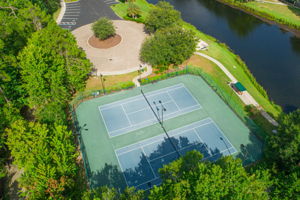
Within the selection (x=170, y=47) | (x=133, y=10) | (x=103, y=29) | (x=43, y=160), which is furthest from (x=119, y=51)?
(x=43, y=160)

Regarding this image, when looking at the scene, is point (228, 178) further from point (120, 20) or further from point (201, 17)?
point (201, 17)

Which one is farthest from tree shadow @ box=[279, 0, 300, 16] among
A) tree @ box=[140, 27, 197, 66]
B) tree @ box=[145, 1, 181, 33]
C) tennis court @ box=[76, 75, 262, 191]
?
tennis court @ box=[76, 75, 262, 191]

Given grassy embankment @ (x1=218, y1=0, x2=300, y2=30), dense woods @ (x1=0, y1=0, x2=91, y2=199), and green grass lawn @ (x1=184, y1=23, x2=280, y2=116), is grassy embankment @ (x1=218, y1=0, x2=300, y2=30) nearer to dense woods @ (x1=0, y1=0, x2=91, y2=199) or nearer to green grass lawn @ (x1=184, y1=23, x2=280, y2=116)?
green grass lawn @ (x1=184, y1=23, x2=280, y2=116)

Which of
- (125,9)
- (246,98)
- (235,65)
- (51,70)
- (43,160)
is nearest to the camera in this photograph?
(43,160)

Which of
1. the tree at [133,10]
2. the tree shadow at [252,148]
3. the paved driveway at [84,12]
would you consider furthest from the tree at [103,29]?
the tree shadow at [252,148]

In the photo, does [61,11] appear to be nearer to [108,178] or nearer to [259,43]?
[259,43]
